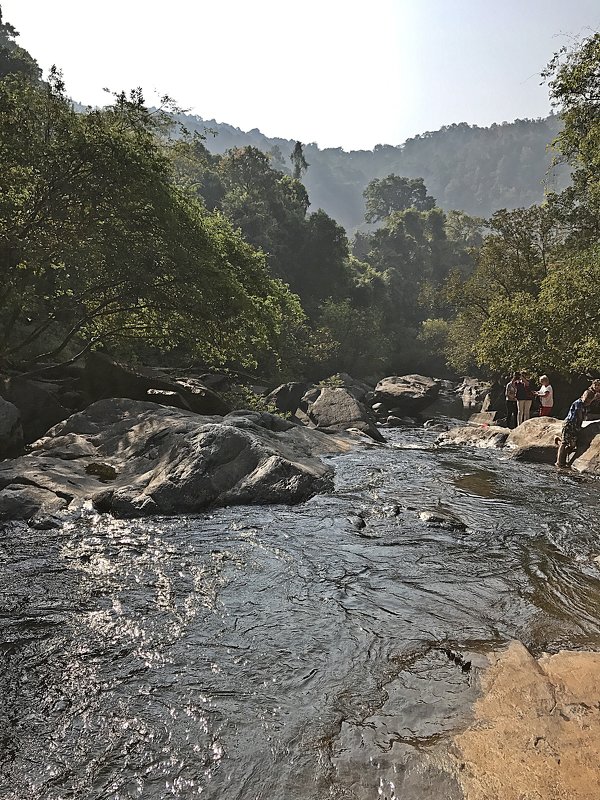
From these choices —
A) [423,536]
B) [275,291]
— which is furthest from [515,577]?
[275,291]

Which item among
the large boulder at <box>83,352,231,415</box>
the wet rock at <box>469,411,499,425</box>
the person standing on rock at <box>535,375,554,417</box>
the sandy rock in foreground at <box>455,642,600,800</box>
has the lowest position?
the wet rock at <box>469,411,499,425</box>

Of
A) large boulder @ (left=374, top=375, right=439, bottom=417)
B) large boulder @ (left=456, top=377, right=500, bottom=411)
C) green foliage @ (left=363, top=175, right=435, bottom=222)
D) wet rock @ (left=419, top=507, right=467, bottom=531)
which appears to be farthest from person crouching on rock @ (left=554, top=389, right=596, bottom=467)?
green foliage @ (left=363, top=175, right=435, bottom=222)

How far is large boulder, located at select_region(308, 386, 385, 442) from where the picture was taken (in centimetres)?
2223

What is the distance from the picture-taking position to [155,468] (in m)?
10.6

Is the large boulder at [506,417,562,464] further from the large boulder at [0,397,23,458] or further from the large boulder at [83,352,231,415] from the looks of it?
the large boulder at [0,397,23,458]

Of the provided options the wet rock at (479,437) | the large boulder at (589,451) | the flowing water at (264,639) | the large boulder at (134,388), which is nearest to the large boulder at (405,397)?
the wet rock at (479,437)

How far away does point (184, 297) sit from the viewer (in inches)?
646

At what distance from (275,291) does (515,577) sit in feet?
47.5

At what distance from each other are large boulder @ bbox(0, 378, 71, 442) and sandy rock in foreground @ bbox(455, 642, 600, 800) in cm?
1421

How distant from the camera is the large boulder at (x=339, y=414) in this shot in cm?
2223

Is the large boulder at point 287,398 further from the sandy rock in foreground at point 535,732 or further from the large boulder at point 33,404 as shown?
the sandy rock in foreground at point 535,732

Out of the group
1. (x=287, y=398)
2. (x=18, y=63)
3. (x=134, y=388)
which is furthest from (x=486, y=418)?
(x=18, y=63)

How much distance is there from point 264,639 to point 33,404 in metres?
13.4

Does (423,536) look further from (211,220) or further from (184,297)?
(211,220)
